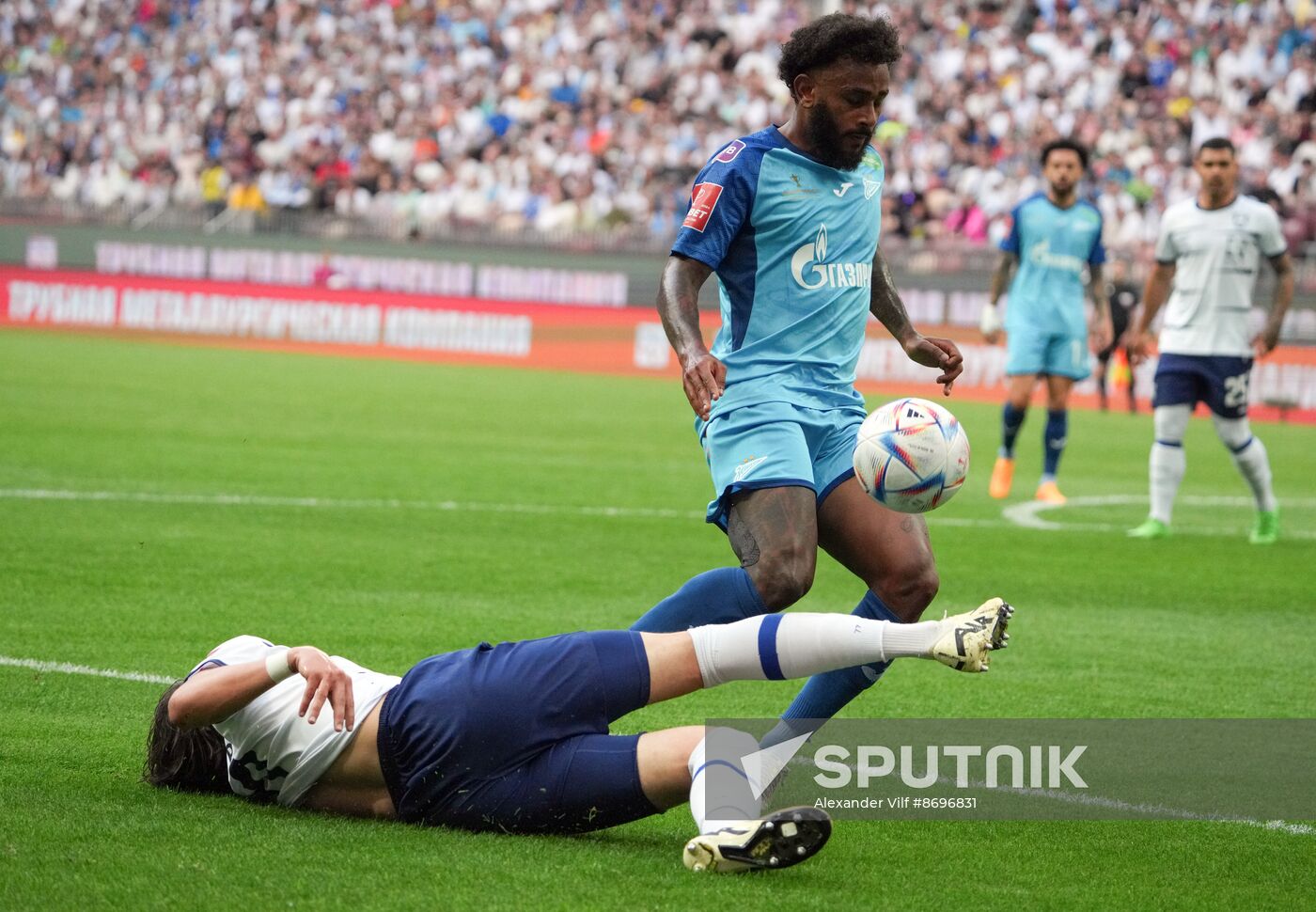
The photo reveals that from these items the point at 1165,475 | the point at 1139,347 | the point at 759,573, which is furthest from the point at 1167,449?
the point at 759,573

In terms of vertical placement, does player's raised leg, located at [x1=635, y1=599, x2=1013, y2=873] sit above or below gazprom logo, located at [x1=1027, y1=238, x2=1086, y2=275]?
below

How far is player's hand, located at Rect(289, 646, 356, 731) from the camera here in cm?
398

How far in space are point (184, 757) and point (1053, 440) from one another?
9771 mm

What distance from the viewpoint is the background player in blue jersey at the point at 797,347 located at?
4.79m

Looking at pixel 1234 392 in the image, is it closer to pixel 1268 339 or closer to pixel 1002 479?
pixel 1268 339

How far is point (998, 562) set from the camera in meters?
10.0

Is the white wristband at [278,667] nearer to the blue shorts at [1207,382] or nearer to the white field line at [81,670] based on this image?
the white field line at [81,670]

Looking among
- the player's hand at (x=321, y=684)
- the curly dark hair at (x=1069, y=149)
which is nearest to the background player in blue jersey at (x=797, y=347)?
the player's hand at (x=321, y=684)

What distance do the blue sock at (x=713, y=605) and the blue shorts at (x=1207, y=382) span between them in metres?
6.97

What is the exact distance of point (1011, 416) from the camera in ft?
43.5

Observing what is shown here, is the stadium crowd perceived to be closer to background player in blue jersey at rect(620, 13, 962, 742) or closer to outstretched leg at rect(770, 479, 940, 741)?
background player in blue jersey at rect(620, 13, 962, 742)

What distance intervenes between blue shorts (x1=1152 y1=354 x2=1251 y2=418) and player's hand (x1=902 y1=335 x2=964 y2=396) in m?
5.95

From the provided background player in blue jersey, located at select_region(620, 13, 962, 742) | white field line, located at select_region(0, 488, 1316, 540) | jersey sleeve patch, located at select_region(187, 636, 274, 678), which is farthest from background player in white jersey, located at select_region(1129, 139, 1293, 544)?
jersey sleeve patch, located at select_region(187, 636, 274, 678)

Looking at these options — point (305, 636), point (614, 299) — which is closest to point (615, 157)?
point (614, 299)
